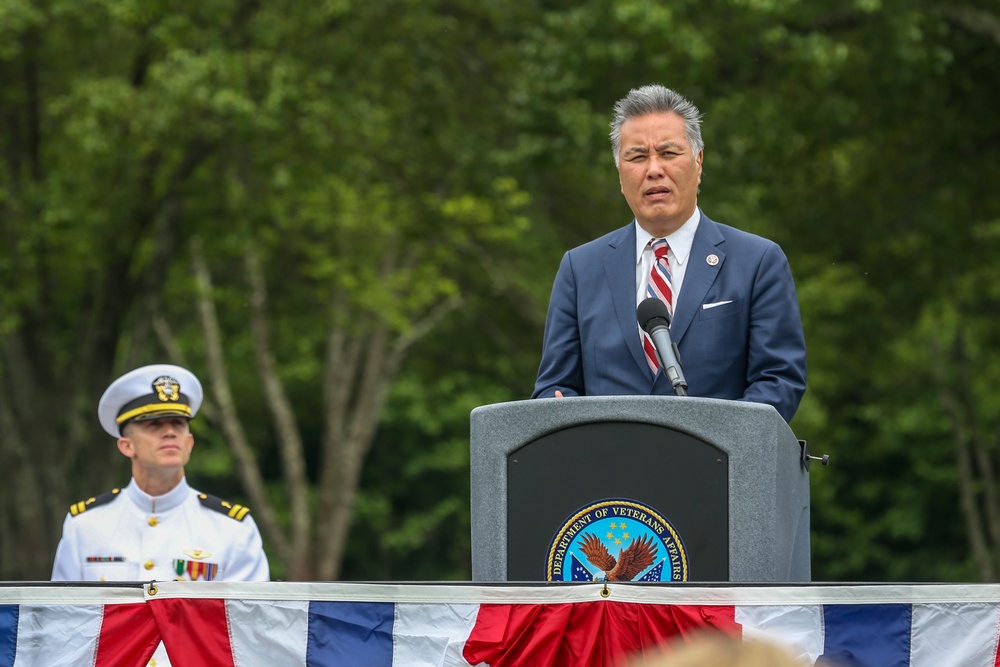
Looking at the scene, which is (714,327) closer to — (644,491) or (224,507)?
(644,491)

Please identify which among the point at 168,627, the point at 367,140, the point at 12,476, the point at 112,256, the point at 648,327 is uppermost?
the point at 367,140

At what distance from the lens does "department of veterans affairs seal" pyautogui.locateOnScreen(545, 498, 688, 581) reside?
3.96 m

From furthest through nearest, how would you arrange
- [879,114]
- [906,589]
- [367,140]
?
1. [367,140]
2. [879,114]
3. [906,589]

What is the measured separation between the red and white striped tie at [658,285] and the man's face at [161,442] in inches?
81.6

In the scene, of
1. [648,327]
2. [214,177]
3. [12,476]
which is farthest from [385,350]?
[648,327]

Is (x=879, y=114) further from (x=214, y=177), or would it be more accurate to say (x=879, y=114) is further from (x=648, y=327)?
(x=648, y=327)

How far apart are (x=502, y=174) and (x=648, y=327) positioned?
1308 cm

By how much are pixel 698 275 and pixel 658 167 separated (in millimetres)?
320

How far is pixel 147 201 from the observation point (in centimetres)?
1719

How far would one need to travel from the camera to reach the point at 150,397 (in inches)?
235

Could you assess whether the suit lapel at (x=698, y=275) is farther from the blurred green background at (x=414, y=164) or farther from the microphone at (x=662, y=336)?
the blurred green background at (x=414, y=164)

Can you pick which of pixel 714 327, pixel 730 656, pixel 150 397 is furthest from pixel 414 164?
pixel 730 656

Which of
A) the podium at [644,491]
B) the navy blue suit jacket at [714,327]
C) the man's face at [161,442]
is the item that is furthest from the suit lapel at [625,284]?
the man's face at [161,442]

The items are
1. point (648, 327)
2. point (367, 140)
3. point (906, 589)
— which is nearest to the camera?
point (906, 589)
